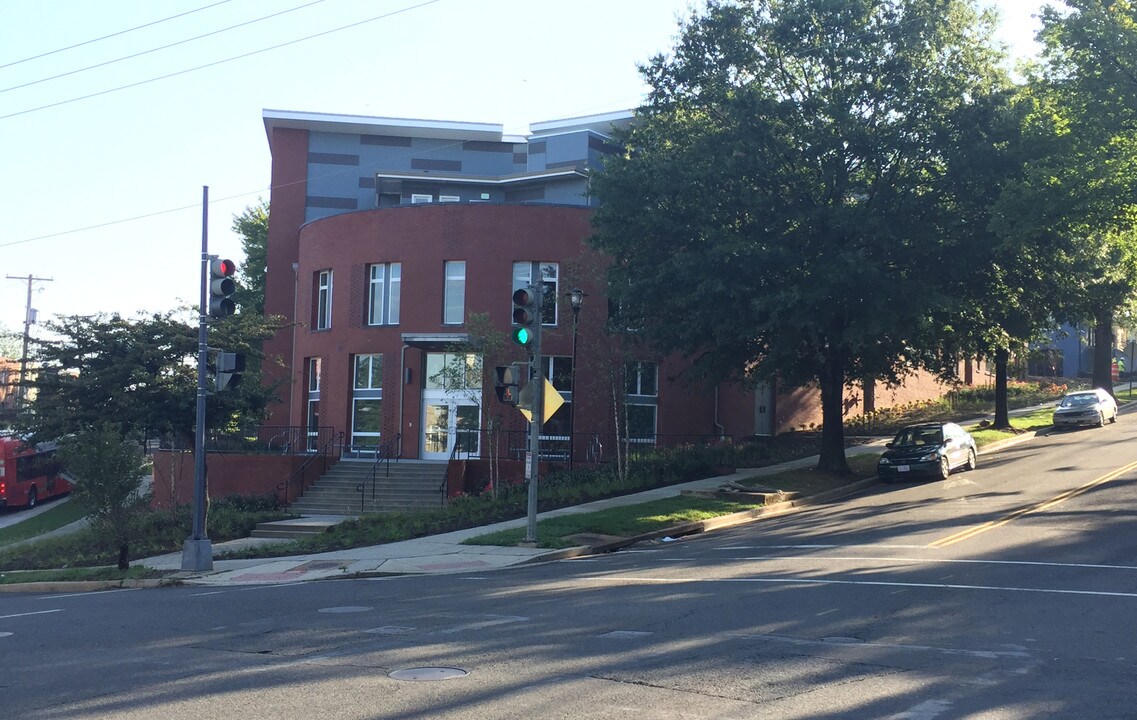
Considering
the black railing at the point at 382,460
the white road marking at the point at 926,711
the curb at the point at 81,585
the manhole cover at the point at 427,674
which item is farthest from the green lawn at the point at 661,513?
the white road marking at the point at 926,711

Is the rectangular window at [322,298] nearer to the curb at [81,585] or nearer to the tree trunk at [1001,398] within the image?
the curb at [81,585]

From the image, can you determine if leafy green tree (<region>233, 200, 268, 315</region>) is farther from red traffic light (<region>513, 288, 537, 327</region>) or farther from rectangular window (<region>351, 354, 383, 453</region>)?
red traffic light (<region>513, 288, 537, 327</region>)

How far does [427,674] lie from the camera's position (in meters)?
8.77

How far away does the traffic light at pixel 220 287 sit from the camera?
18516 mm

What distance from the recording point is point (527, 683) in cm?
836

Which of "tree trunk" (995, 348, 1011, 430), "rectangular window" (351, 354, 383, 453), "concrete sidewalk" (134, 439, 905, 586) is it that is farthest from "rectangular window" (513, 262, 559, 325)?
"tree trunk" (995, 348, 1011, 430)

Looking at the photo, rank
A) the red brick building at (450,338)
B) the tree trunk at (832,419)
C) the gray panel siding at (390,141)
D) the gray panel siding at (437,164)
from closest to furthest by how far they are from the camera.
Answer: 1. the tree trunk at (832,419)
2. the red brick building at (450,338)
3. the gray panel siding at (390,141)
4. the gray panel siding at (437,164)

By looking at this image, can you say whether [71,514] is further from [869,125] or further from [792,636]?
[792,636]

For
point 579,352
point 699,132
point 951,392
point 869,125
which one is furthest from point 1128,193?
point 951,392

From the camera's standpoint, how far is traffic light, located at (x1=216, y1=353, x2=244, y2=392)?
61.8 feet

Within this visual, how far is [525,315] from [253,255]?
46.6 metres

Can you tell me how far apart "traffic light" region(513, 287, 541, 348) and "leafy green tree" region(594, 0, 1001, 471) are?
19.8ft

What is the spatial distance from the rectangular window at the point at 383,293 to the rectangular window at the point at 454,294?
5.64ft

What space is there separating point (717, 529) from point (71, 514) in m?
29.8
